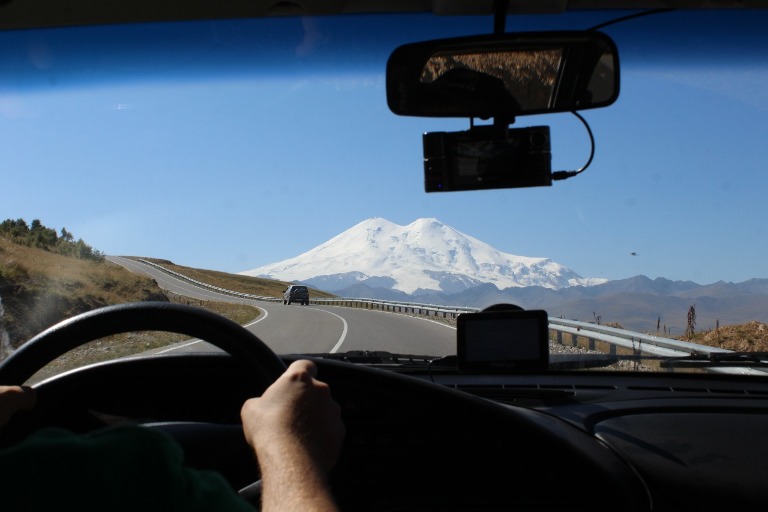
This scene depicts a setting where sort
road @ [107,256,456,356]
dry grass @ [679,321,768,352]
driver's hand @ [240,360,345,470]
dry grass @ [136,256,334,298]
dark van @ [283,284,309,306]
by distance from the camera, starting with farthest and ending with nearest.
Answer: dark van @ [283,284,309,306]
dry grass @ [136,256,334,298]
road @ [107,256,456,356]
dry grass @ [679,321,768,352]
driver's hand @ [240,360,345,470]

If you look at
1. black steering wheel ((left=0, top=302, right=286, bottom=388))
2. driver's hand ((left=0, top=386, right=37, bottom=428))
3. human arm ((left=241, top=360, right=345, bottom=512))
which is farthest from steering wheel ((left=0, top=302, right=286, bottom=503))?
human arm ((left=241, top=360, right=345, bottom=512))

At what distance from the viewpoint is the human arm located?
1267 mm

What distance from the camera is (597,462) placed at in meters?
2.45

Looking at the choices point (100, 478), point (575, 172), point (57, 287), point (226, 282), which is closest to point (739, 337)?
point (575, 172)

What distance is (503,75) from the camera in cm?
355

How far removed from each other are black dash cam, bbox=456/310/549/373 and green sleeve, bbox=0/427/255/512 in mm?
2569

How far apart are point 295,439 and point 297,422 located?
0.04 metres

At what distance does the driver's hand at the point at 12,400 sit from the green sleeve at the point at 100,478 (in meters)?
0.75

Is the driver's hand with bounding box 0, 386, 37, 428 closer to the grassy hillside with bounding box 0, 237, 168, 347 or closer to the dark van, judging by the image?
the grassy hillside with bounding box 0, 237, 168, 347

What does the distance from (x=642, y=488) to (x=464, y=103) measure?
1961mm

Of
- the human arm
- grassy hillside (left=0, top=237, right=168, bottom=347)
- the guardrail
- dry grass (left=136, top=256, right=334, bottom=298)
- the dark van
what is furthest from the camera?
the dark van

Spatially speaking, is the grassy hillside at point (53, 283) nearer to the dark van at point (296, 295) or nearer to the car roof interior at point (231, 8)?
the car roof interior at point (231, 8)

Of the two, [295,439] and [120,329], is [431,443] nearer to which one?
[120,329]

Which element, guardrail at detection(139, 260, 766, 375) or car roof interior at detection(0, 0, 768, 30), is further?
guardrail at detection(139, 260, 766, 375)
